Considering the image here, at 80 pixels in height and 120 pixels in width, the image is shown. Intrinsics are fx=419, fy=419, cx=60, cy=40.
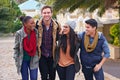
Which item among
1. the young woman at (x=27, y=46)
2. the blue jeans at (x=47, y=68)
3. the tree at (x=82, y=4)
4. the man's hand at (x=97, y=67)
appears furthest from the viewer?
the tree at (x=82, y=4)

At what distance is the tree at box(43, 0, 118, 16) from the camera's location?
52.8ft

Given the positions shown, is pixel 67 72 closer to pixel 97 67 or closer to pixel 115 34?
pixel 97 67

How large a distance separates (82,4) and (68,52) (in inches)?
399

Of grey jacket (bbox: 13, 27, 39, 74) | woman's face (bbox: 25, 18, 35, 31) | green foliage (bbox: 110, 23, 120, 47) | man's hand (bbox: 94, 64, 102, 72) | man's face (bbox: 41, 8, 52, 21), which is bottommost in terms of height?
green foliage (bbox: 110, 23, 120, 47)

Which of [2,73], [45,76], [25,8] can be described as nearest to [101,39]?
[45,76]

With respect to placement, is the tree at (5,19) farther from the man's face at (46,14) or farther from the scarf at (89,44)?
the scarf at (89,44)

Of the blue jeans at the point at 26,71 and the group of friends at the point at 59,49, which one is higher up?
the group of friends at the point at 59,49

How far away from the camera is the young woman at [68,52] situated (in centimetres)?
709

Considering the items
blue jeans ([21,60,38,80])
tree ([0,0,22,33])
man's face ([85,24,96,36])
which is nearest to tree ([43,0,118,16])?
blue jeans ([21,60,38,80])

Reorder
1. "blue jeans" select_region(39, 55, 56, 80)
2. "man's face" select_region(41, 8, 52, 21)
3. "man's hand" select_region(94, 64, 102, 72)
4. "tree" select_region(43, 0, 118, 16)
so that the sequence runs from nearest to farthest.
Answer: "man's hand" select_region(94, 64, 102, 72)
"man's face" select_region(41, 8, 52, 21)
"blue jeans" select_region(39, 55, 56, 80)
"tree" select_region(43, 0, 118, 16)

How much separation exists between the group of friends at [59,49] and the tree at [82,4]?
337 inches

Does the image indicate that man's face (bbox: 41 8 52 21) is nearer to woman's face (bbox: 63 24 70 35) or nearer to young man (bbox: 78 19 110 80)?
woman's face (bbox: 63 24 70 35)

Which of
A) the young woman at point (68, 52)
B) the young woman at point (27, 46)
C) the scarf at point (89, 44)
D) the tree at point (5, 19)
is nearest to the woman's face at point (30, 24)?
the young woman at point (27, 46)

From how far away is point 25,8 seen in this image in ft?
216
